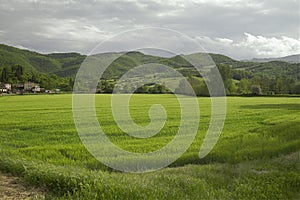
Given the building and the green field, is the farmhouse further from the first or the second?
the green field

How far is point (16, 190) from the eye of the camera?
27.0ft

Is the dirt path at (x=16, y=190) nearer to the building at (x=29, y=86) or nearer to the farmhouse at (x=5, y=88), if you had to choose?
the farmhouse at (x=5, y=88)

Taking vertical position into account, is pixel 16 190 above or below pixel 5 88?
below

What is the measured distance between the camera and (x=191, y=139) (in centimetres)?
1678

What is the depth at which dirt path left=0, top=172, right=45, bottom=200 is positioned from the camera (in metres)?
7.69

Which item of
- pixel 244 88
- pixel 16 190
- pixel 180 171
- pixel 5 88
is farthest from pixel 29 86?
pixel 16 190

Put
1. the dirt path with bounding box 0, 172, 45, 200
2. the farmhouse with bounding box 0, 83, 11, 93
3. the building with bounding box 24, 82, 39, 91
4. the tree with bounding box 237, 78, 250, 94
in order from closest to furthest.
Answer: the dirt path with bounding box 0, 172, 45, 200, the tree with bounding box 237, 78, 250, 94, the farmhouse with bounding box 0, 83, 11, 93, the building with bounding box 24, 82, 39, 91

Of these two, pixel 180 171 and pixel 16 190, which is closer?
pixel 16 190

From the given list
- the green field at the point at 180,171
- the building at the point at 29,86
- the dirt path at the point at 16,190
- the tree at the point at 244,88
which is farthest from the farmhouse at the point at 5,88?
the dirt path at the point at 16,190

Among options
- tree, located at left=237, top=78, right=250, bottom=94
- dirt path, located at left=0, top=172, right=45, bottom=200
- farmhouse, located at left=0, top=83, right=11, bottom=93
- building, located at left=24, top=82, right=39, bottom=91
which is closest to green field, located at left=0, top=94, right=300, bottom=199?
dirt path, located at left=0, top=172, right=45, bottom=200

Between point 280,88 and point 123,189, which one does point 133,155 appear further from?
point 280,88

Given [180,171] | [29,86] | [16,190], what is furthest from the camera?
[29,86]

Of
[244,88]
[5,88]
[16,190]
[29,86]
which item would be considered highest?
[29,86]

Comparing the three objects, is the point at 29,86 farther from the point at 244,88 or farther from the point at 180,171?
the point at 180,171
